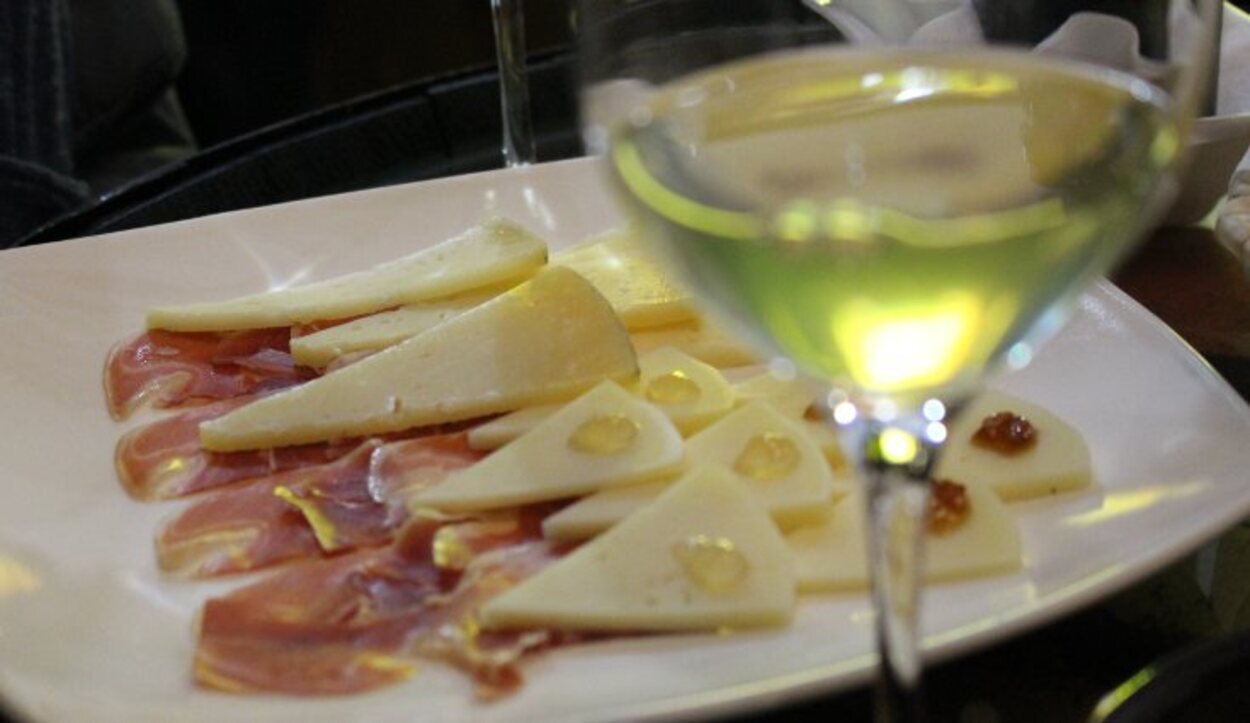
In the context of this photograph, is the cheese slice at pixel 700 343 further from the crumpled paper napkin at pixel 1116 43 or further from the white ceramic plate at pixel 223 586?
the crumpled paper napkin at pixel 1116 43

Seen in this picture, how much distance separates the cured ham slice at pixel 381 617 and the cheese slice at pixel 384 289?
30cm

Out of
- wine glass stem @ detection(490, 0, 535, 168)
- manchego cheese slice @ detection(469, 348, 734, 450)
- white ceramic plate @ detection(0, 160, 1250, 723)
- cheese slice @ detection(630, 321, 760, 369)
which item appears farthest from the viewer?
wine glass stem @ detection(490, 0, 535, 168)

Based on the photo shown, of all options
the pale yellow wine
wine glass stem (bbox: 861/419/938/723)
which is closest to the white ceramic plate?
wine glass stem (bbox: 861/419/938/723)

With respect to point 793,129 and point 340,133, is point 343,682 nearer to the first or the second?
point 793,129

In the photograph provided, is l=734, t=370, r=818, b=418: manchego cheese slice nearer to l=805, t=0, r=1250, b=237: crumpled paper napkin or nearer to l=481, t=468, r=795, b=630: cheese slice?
l=481, t=468, r=795, b=630: cheese slice

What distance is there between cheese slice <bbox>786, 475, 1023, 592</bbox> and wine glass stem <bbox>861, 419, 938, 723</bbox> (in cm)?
21

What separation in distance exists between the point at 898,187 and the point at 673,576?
0.33 meters

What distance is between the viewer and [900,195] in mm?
467

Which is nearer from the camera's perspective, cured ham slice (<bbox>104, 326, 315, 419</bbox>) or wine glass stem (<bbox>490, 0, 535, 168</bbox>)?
cured ham slice (<bbox>104, 326, 315, 419</bbox>)

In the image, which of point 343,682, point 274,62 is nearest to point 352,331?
point 343,682

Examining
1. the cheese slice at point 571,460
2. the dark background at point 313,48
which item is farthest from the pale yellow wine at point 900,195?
the dark background at point 313,48

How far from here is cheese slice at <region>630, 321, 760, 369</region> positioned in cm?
104

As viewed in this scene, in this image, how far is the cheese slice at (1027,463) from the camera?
84 cm

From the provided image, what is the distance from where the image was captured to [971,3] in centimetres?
71
